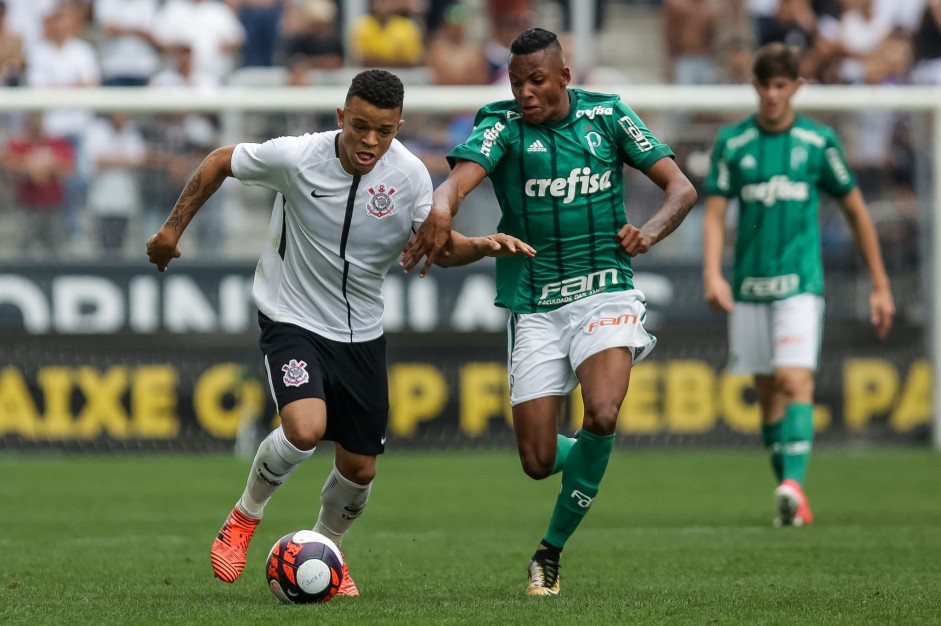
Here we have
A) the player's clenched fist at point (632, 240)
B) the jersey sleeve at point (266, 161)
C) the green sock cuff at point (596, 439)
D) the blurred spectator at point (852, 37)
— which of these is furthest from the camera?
the blurred spectator at point (852, 37)

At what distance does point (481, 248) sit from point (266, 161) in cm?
111

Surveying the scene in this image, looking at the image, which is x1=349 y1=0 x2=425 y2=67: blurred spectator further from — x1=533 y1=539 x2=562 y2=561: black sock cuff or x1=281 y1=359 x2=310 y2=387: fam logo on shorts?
x1=533 y1=539 x2=562 y2=561: black sock cuff

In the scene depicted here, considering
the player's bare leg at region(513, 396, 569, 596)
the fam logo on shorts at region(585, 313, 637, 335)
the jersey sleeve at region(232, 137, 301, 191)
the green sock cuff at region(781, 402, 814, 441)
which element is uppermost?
the jersey sleeve at region(232, 137, 301, 191)

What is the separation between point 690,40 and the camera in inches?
→ 712

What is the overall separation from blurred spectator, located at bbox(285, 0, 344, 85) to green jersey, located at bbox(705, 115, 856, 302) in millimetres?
7524

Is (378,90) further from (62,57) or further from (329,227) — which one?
(62,57)

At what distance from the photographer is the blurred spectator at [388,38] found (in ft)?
56.5

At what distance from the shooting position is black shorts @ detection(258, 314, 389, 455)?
23.2 feet

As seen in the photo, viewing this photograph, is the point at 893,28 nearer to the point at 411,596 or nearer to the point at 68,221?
the point at 68,221

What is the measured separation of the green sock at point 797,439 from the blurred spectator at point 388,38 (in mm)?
8446

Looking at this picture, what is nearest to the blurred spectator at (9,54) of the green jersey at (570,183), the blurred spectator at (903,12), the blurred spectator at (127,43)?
the blurred spectator at (127,43)

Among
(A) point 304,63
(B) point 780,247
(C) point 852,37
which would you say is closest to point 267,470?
(B) point 780,247

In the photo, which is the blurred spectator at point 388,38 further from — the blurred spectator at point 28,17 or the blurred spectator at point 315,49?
the blurred spectator at point 28,17

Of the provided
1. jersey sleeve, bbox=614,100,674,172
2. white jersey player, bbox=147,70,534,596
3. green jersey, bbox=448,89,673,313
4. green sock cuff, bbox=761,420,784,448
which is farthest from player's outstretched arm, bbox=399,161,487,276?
green sock cuff, bbox=761,420,784,448
